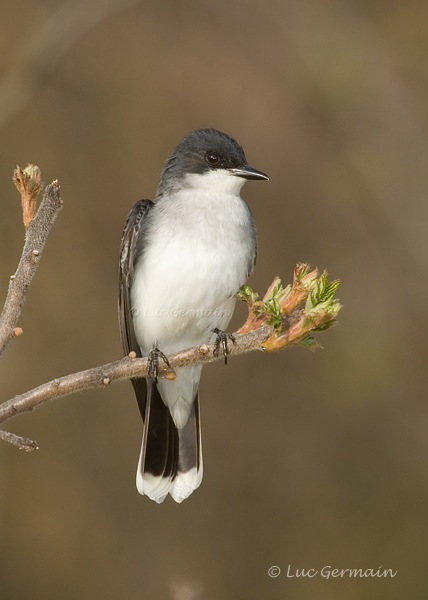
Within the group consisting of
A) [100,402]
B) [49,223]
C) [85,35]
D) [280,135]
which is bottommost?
[49,223]

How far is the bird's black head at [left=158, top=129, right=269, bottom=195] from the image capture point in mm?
4582

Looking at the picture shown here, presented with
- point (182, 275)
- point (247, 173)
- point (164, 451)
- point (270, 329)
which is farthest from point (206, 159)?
point (270, 329)

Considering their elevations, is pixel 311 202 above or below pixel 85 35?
below

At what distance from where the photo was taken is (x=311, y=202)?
7254 millimetres

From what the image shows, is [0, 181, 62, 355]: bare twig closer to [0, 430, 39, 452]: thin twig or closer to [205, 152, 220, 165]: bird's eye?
[0, 430, 39, 452]: thin twig

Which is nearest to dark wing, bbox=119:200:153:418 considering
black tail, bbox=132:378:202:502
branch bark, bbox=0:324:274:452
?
black tail, bbox=132:378:202:502

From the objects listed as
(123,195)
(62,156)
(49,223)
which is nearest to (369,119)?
(123,195)

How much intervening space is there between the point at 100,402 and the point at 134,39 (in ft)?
11.3

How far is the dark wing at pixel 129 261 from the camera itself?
4.42 metres

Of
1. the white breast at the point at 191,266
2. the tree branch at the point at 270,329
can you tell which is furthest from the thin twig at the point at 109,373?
the white breast at the point at 191,266

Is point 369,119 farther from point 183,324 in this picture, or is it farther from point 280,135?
point 183,324

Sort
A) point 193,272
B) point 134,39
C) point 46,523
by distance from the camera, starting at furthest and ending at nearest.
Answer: point 134,39 < point 46,523 < point 193,272

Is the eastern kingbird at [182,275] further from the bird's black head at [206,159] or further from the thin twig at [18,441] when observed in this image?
the thin twig at [18,441]

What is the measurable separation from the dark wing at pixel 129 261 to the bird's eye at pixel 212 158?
0.44m
